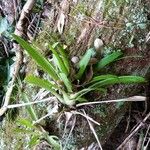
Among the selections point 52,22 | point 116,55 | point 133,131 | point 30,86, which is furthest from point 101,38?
point 133,131

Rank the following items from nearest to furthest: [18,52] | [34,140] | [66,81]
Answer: [66,81], [34,140], [18,52]

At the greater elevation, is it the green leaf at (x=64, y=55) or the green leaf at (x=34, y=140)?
the green leaf at (x=64, y=55)

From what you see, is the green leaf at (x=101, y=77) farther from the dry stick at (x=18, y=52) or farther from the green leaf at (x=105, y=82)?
the dry stick at (x=18, y=52)

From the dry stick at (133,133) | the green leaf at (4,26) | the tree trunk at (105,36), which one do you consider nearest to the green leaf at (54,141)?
the tree trunk at (105,36)

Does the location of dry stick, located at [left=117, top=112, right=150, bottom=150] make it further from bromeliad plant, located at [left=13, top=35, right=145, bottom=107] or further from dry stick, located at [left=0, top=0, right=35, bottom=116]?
dry stick, located at [left=0, top=0, right=35, bottom=116]

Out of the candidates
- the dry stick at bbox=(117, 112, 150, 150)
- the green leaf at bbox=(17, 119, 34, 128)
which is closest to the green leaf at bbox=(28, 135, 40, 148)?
the green leaf at bbox=(17, 119, 34, 128)

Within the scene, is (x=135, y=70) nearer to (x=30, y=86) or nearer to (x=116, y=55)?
(x=116, y=55)

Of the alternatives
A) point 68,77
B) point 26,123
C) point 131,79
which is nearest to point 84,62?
point 68,77

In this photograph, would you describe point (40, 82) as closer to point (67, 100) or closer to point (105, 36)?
point (67, 100)
